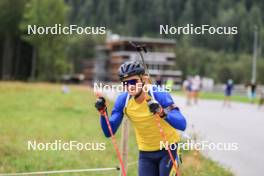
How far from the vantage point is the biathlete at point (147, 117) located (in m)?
4.75

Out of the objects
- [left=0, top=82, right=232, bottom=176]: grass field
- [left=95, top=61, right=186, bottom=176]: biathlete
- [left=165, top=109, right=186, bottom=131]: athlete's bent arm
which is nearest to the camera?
[left=165, top=109, right=186, bottom=131]: athlete's bent arm

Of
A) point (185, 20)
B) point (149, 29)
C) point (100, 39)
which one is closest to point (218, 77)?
point (100, 39)

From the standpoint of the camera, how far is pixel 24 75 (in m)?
95.2

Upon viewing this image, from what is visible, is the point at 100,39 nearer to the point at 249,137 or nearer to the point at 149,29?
the point at 149,29

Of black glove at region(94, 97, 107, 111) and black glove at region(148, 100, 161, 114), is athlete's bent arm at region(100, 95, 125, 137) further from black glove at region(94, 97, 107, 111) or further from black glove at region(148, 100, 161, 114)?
black glove at region(148, 100, 161, 114)

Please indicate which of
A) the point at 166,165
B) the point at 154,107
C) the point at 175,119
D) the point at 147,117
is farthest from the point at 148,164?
the point at 154,107

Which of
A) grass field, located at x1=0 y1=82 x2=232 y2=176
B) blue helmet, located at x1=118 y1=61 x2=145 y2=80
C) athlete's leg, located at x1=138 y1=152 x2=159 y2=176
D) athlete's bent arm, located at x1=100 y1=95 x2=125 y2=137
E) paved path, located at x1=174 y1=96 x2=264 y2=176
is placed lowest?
paved path, located at x1=174 y1=96 x2=264 y2=176

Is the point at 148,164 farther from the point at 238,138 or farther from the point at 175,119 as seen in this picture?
the point at 238,138

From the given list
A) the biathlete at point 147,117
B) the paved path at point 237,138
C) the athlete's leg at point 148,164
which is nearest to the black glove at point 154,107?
the biathlete at point 147,117

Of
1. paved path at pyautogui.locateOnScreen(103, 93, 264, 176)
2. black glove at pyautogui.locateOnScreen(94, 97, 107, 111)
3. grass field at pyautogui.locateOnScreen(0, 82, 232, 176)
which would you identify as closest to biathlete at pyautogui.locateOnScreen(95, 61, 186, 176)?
black glove at pyautogui.locateOnScreen(94, 97, 107, 111)

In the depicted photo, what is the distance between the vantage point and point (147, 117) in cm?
488

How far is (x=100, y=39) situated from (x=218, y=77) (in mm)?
34401

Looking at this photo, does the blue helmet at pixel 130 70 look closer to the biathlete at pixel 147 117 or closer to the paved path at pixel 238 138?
the biathlete at pixel 147 117

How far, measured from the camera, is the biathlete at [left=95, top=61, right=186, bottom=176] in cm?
475
